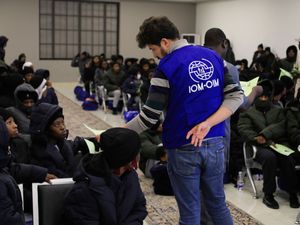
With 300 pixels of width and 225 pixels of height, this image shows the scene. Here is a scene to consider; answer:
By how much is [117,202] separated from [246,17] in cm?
1160

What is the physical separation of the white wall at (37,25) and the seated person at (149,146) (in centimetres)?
1058

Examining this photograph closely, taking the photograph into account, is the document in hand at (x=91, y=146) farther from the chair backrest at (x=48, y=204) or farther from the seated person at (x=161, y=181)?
the seated person at (x=161, y=181)

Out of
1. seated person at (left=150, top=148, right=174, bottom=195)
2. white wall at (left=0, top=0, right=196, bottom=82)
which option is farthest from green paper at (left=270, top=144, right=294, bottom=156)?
white wall at (left=0, top=0, right=196, bottom=82)

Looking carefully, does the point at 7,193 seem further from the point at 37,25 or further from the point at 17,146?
the point at 37,25

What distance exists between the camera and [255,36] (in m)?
12.4

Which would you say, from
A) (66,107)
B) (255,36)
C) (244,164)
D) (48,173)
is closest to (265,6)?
(255,36)

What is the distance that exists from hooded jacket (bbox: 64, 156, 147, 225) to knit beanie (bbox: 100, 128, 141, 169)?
77 millimetres

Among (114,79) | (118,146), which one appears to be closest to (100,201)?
(118,146)

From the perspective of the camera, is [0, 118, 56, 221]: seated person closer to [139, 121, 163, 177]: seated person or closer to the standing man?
the standing man

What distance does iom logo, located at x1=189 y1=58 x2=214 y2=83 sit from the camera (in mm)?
2119

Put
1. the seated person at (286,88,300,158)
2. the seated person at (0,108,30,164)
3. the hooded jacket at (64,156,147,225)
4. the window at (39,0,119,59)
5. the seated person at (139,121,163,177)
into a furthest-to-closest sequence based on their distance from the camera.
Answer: the window at (39,0,119,59), the seated person at (139,121,163,177), the seated person at (286,88,300,158), the seated person at (0,108,30,164), the hooded jacket at (64,156,147,225)

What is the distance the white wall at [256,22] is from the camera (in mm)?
11008

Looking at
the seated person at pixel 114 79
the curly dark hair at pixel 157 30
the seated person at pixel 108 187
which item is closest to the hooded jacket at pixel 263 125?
the curly dark hair at pixel 157 30

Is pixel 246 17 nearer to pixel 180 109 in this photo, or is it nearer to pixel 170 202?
pixel 170 202
